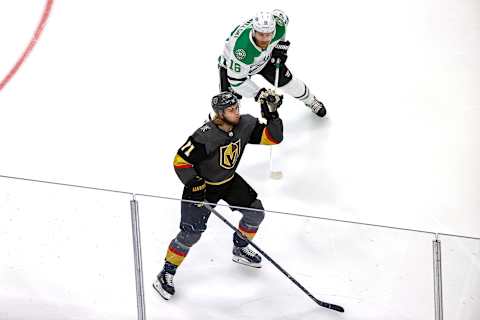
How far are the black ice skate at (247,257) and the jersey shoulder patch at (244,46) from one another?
3.77 feet

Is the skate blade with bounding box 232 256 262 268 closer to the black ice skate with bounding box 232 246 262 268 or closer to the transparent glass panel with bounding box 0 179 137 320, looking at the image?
the black ice skate with bounding box 232 246 262 268

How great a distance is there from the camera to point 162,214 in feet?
13.6

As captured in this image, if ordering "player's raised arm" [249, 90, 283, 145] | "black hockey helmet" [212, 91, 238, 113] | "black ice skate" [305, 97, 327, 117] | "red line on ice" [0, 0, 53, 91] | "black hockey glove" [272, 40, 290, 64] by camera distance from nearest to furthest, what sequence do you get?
"black hockey helmet" [212, 91, 238, 113] < "player's raised arm" [249, 90, 283, 145] < "black hockey glove" [272, 40, 290, 64] < "black ice skate" [305, 97, 327, 117] < "red line on ice" [0, 0, 53, 91]

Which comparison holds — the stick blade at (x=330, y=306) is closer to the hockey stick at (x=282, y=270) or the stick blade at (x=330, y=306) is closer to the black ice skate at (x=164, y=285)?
the hockey stick at (x=282, y=270)

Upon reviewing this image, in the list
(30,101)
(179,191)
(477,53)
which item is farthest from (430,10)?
(30,101)

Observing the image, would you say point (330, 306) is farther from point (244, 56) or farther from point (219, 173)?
point (244, 56)

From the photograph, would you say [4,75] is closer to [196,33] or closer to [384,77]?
[196,33]

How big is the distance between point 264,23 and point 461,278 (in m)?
1.57

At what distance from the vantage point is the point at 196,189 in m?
4.41

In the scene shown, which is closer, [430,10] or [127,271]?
[127,271]

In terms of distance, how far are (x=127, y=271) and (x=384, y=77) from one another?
6.85ft

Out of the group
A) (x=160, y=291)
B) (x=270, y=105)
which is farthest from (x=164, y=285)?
(x=270, y=105)

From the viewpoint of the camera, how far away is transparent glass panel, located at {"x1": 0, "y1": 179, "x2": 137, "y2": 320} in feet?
13.9

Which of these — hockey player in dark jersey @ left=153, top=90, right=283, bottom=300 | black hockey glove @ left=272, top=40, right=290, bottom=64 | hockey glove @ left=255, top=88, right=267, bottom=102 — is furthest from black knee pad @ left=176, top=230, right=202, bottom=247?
black hockey glove @ left=272, top=40, right=290, bottom=64
